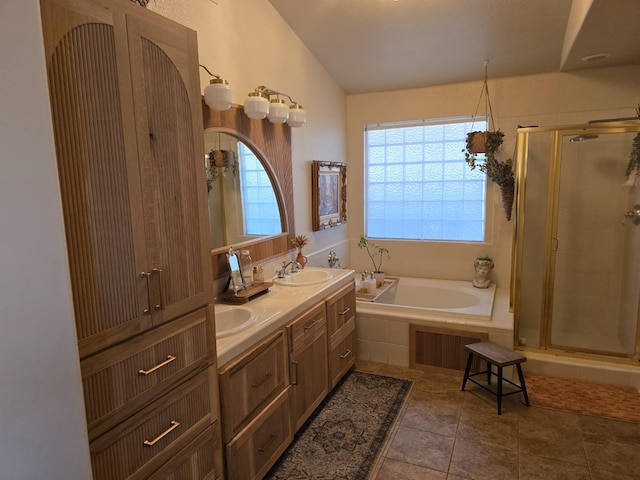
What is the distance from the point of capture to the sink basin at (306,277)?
108 inches

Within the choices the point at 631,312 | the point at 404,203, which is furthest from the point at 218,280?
the point at 631,312

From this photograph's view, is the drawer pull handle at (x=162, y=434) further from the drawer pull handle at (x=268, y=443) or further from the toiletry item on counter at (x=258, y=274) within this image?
the toiletry item on counter at (x=258, y=274)

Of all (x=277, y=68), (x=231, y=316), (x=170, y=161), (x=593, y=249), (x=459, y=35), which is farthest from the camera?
(x=593, y=249)

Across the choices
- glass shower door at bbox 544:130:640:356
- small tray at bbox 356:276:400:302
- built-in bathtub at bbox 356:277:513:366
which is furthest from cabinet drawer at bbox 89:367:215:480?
glass shower door at bbox 544:130:640:356

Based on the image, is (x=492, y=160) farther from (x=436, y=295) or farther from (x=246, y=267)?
(x=246, y=267)

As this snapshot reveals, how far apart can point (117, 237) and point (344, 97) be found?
3.56 meters

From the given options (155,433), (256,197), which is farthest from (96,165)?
(256,197)

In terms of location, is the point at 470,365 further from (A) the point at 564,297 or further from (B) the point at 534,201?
(B) the point at 534,201

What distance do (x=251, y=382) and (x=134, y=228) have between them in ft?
3.10

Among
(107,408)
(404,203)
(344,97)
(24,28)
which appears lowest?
(107,408)

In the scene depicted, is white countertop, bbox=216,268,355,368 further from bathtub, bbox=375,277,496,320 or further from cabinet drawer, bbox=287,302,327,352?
bathtub, bbox=375,277,496,320

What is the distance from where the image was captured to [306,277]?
2955mm

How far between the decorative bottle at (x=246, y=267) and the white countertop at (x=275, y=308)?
5.9 inches

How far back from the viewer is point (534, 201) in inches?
128
